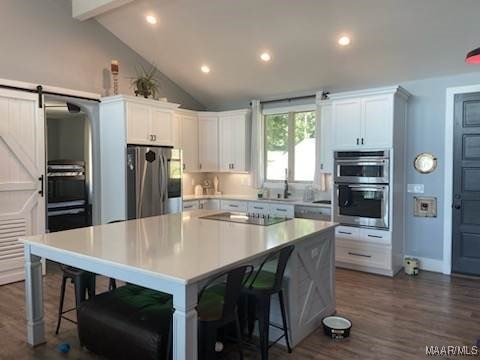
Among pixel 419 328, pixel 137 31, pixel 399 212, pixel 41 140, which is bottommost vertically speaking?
pixel 419 328

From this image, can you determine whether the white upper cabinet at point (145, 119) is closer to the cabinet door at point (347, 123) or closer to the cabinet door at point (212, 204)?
the cabinet door at point (212, 204)

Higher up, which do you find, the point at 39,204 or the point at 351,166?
the point at 351,166

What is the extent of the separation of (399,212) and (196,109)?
403cm

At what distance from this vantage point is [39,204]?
461cm

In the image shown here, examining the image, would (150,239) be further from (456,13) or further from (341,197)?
(456,13)

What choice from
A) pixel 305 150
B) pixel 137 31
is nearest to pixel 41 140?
pixel 137 31

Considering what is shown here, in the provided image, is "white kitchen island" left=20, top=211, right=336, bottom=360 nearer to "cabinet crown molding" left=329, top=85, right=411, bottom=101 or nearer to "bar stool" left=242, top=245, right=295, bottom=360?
"bar stool" left=242, top=245, right=295, bottom=360

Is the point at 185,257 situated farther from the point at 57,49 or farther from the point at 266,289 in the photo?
the point at 57,49

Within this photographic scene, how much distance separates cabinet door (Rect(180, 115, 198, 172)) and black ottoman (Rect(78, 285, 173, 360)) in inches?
142

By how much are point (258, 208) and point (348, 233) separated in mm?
1448

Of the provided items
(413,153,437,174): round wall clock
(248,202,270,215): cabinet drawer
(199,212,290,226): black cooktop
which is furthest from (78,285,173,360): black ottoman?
(413,153,437,174): round wall clock

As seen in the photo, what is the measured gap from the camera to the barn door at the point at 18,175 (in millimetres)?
4301

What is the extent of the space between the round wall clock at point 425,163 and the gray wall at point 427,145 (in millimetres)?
51

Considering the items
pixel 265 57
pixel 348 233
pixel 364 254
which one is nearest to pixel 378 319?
pixel 364 254
